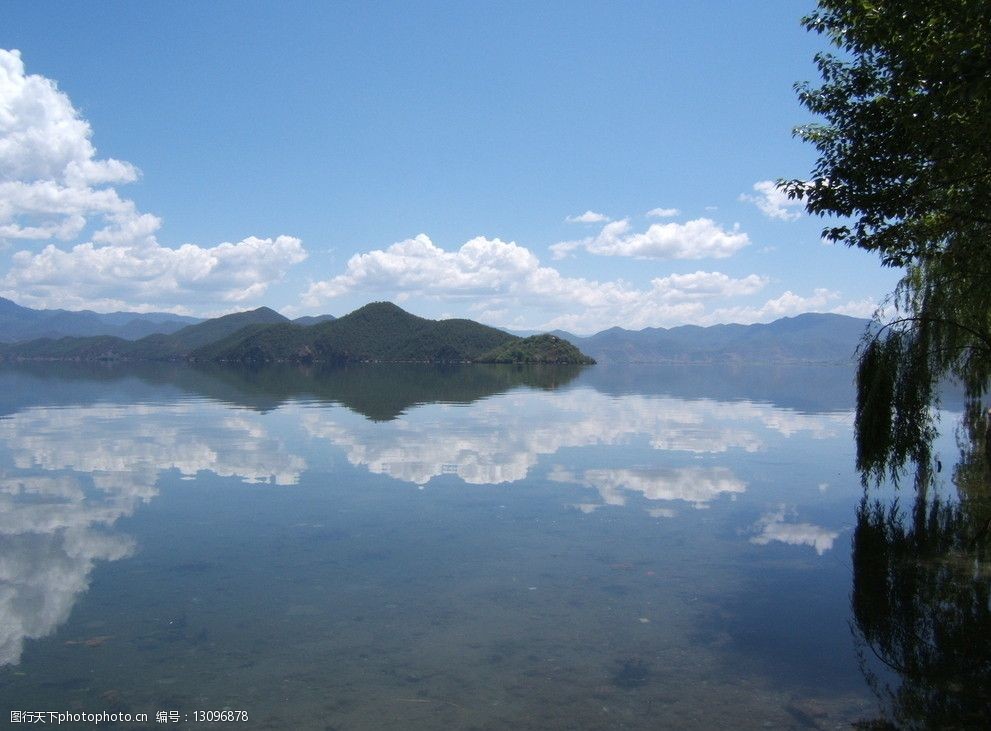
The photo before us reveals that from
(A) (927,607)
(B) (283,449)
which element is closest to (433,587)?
(A) (927,607)

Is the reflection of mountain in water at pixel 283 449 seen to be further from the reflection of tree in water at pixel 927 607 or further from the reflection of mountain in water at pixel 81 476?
→ the reflection of tree in water at pixel 927 607

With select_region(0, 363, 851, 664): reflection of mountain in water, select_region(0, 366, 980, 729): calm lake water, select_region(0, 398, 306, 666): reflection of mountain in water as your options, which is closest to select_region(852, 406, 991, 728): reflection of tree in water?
select_region(0, 366, 980, 729): calm lake water

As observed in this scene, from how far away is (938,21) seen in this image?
10.3 m

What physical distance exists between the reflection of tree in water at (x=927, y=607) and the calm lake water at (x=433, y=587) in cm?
35

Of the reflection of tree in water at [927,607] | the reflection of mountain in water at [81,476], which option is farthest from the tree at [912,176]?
the reflection of mountain in water at [81,476]

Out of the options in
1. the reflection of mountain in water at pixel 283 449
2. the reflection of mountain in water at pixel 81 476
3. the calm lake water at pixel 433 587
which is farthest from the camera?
the reflection of mountain in water at pixel 283 449

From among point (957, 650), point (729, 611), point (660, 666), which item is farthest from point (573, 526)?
point (957, 650)

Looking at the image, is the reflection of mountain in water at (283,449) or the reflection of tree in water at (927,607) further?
the reflection of mountain in water at (283,449)

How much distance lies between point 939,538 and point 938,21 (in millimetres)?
10669

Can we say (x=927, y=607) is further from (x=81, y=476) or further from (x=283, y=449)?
(x=81, y=476)

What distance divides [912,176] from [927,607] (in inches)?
329

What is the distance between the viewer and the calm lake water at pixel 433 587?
8312mm

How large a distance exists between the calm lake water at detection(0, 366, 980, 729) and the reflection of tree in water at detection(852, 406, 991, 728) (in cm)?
35

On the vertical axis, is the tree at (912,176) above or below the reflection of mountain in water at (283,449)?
above
